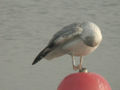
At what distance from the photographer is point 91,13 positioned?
9.02 metres

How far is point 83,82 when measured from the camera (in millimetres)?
3826

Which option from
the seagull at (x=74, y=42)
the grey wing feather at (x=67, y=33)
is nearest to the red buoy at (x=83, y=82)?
the seagull at (x=74, y=42)

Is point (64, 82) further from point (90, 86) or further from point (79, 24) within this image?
point (79, 24)

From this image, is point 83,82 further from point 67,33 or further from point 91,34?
point 67,33

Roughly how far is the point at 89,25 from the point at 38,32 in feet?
17.9

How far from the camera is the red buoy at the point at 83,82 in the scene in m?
3.81

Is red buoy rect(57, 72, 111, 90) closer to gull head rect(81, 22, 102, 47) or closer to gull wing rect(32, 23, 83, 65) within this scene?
gull head rect(81, 22, 102, 47)

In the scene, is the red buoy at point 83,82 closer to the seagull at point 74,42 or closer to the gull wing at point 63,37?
the seagull at point 74,42

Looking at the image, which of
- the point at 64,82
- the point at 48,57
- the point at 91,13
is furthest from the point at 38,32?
the point at 64,82

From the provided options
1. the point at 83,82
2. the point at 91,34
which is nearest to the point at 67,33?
the point at 91,34

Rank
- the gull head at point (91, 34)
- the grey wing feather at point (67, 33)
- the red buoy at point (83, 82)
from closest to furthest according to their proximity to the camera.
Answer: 1. the red buoy at point (83, 82)
2. the gull head at point (91, 34)
3. the grey wing feather at point (67, 33)

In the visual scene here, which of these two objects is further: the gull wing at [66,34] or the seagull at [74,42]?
the gull wing at [66,34]

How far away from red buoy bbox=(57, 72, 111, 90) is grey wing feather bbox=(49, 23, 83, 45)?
0.56 metres

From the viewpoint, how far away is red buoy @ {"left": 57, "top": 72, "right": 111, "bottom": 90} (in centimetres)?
381
